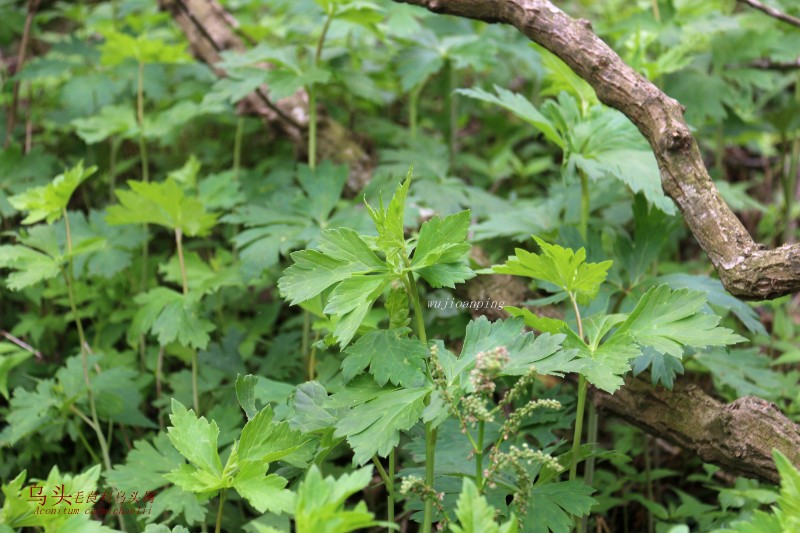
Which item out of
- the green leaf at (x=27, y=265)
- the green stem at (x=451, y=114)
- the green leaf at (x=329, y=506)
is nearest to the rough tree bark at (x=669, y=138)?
the green leaf at (x=329, y=506)

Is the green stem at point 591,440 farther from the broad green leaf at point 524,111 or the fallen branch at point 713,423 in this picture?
the broad green leaf at point 524,111

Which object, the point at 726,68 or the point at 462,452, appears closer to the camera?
the point at 462,452

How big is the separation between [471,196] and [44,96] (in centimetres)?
269

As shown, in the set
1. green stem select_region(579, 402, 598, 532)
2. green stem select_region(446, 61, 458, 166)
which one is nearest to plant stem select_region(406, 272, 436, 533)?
green stem select_region(579, 402, 598, 532)

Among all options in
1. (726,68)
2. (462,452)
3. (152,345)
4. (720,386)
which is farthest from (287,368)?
(726,68)

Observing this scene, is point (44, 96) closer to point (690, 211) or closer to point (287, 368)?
point (287, 368)

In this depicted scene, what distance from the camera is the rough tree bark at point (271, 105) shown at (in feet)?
10.5

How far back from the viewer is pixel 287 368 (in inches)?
99.3

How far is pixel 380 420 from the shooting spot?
1486mm

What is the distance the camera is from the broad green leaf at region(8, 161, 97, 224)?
225 centimetres

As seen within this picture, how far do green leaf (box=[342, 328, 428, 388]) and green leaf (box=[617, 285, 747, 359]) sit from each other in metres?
0.50

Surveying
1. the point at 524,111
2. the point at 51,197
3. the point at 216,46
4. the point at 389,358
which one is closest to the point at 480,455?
the point at 389,358

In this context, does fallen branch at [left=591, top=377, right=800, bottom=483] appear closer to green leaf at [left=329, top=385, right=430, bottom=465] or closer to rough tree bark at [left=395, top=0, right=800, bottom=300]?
rough tree bark at [left=395, top=0, right=800, bottom=300]

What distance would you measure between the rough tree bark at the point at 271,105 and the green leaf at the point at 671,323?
66.9 inches
